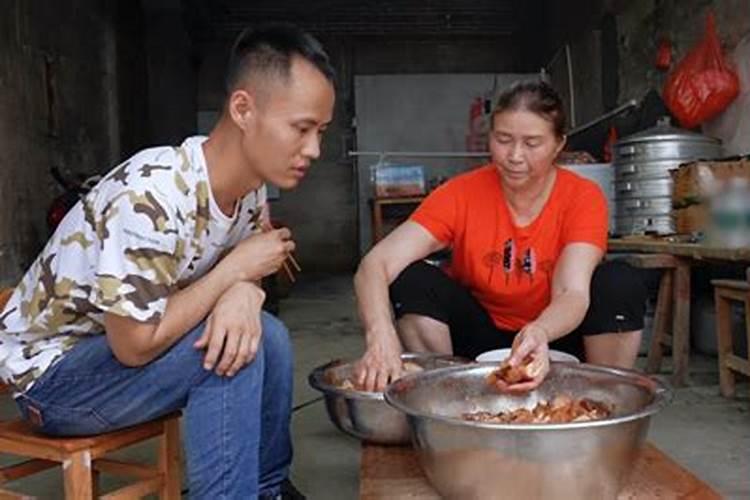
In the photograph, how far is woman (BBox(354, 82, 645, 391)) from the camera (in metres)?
1.74


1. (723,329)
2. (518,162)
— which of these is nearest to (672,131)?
(723,329)

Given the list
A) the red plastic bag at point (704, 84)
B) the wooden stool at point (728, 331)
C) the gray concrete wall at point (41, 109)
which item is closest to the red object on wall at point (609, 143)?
the red plastic bag at point (704, 84)

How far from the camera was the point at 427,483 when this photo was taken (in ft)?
4.53

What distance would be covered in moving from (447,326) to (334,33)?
7.10m

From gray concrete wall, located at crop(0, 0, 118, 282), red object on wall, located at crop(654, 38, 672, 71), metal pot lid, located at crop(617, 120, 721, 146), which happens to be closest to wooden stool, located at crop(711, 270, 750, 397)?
metal pot lid, located at crop(617, 120, 721, 146)

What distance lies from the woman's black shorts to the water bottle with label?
3.42ft

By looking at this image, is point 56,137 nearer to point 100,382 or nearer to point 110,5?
point 110,5

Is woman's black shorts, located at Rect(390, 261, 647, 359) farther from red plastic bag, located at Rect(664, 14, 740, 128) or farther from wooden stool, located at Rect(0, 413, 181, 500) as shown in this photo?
red plastic bag, located at Rect(664, 14, 740, 128)

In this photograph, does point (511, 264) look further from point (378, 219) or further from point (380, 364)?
point (378, 219)

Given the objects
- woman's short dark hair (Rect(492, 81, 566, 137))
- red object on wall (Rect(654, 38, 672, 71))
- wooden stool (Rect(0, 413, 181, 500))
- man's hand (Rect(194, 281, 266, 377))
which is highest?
red object on wall (Rect(654, 38, 672, 71))

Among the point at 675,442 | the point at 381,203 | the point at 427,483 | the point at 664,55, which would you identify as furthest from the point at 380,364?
the point at 381,203

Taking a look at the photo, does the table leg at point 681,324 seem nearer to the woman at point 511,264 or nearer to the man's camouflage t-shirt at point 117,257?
the woman at point 511,264

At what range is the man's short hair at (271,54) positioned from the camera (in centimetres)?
129

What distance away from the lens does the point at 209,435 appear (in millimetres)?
1229
